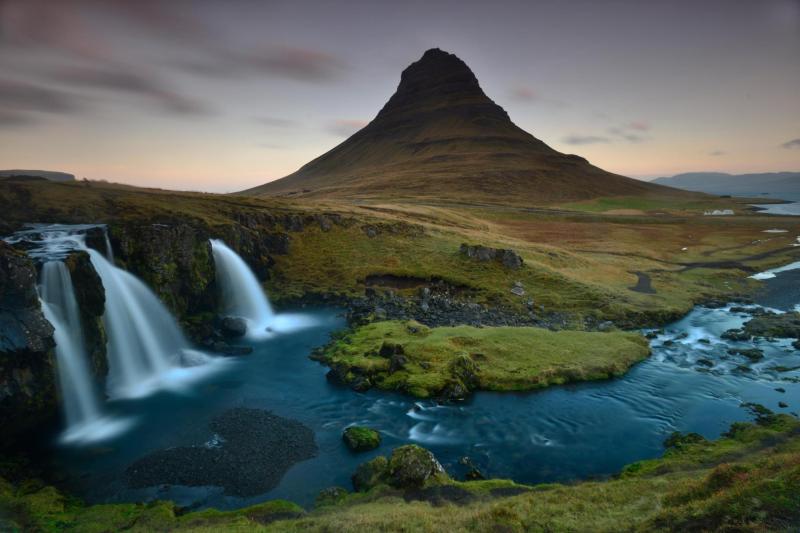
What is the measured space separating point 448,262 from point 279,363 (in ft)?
113

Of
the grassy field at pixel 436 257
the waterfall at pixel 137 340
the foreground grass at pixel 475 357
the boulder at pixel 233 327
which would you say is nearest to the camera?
the foreground grass at pixel 475 357

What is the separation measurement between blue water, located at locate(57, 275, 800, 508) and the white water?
148 centimetres

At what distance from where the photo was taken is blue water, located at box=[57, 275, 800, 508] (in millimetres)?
24500

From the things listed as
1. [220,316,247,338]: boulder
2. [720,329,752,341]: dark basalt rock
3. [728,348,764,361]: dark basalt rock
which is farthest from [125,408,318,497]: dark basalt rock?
[720,329,752,341]: dark basalt rock

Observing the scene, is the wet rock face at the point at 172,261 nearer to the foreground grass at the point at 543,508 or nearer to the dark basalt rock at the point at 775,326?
the foreground grass at the point at 543,508

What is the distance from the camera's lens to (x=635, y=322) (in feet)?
169

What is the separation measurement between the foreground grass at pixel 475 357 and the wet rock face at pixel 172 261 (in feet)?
58.8

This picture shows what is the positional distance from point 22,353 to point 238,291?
30.0 meters

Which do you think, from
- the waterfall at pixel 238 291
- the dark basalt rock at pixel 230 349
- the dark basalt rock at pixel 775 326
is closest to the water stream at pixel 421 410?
the dark basalt rock at pixel 230 349

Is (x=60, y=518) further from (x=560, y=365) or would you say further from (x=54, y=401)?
(x=560, y=365)

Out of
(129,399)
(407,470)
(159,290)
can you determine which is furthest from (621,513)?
(159,290)

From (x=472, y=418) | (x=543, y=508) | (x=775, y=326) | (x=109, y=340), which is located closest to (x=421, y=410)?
(x=472, y=418)

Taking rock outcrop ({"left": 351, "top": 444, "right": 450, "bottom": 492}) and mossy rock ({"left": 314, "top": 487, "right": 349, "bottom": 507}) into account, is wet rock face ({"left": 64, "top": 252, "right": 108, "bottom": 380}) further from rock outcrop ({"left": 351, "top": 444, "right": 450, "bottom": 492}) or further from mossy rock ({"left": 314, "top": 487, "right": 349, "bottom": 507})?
rock outcrop ({"left": 351, "top": 444, "right": 450, "bottom": 492})

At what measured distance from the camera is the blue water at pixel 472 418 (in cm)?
2450
